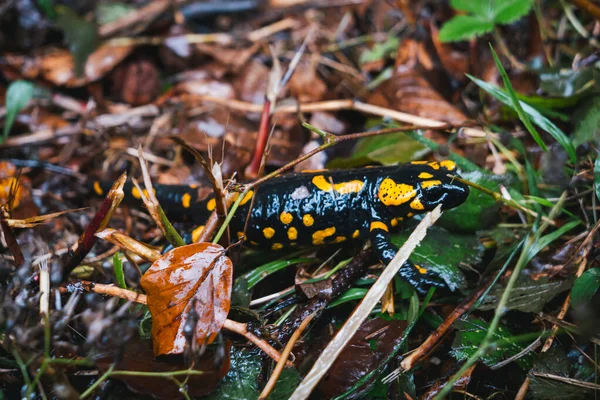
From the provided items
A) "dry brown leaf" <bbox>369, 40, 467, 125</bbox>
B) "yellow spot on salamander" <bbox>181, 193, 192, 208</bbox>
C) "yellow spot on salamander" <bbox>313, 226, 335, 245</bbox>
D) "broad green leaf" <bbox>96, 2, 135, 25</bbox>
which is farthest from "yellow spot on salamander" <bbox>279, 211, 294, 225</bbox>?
"broad green leaf" <bbox>96, 2, 135, 25</bbox>

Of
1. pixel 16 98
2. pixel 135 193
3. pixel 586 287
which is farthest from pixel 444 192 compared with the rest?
pixel 16 98

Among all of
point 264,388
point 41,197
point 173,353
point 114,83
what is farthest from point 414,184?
point 114,83

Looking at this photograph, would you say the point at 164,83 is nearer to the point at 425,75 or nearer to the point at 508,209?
the point at 425,75

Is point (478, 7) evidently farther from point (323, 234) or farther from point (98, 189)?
point (98, 189)

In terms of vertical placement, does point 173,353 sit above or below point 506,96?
below

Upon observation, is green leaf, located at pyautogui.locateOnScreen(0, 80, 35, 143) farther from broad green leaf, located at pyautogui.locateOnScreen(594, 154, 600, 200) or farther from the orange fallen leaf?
broad green leaf, located at pyautogui.locateOnScreen(594, 154, 600, 200)

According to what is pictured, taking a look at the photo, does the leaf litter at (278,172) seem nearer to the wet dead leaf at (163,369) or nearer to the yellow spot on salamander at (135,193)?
the wet dead leaf at (163,369)
